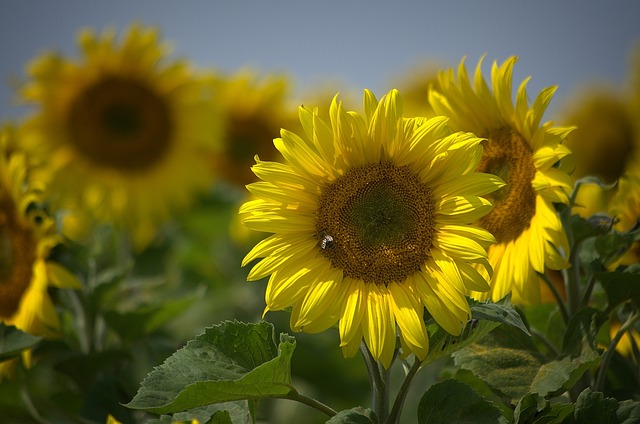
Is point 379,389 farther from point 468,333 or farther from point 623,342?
point 623,342

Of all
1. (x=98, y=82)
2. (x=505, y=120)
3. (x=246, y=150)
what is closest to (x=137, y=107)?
(x=98, y=82)

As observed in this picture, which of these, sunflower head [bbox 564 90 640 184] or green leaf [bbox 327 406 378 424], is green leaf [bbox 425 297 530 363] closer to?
green leaf [bbox 327 406 378 424]

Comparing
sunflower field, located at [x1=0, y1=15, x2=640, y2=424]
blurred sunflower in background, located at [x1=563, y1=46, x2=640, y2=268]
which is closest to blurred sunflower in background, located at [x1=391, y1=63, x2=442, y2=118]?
blurred sunflower in background, located at [x1=563, y1=46, x2=640, y2=268]

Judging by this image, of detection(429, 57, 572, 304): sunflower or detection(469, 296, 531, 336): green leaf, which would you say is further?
detection(429, 57, 572, 304): sunflower

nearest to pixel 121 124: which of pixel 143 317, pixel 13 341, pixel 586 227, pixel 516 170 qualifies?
pixel 143 317

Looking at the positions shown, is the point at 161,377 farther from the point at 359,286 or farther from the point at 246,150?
the point at 246,150

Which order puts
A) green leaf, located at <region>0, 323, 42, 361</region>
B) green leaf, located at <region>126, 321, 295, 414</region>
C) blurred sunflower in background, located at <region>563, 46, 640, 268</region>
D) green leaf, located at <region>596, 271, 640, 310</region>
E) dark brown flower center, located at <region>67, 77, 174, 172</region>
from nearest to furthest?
green leaf, located at <region>126, 321, 295, 414</region> → green leaf, located at <region>596, 271, 640, 310</region> → green leaf, located at <region>0, 323, 42, 361</region> → dark brown flower center, located at <region>67, 77, 174, 172</region> → blurred sunflower in background, located at <region>563, 46, 640, 268</region>
